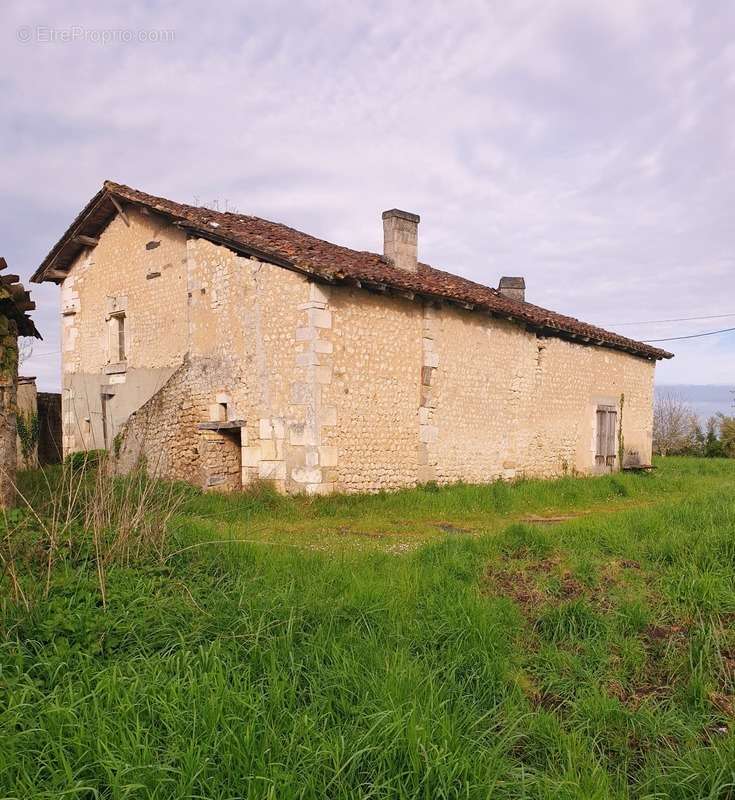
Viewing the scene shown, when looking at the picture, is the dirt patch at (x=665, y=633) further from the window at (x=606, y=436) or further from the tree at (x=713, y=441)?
the tree at (x=713, y=441)

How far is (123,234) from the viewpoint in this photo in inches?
525

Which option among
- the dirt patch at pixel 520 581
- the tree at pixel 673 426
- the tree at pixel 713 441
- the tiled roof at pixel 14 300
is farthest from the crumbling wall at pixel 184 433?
the tree at pixel 673 426

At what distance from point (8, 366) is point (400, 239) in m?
7.74

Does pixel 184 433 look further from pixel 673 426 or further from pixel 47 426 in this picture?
pixel 673 426

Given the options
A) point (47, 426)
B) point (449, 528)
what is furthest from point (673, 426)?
point (47, 426)

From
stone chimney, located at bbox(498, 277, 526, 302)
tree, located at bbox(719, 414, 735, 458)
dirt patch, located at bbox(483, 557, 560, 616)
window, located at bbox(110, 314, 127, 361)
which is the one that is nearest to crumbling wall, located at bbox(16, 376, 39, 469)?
window, located at bbox(110, 314, 127, 361)

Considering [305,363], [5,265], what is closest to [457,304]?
[305,363]

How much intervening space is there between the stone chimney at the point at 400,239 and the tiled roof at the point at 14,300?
6.97 m

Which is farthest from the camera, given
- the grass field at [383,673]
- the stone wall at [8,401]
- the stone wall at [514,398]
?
the stone wall at [514,398]

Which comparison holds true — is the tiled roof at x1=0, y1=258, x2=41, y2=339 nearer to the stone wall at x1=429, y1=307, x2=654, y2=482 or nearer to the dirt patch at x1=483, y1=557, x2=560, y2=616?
the dirt patch at x1=483, y1=557, x2=560, y2=616

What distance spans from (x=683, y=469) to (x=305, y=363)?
514 inches

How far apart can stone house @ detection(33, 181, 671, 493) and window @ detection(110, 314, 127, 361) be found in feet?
0.15

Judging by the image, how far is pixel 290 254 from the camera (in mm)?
10078

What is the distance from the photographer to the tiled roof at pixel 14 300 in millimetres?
6734
